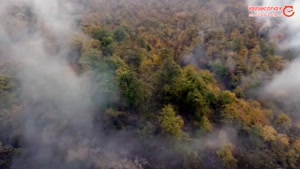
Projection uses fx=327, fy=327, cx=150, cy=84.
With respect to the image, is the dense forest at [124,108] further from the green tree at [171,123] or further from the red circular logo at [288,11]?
the red circular logo at [288,11]

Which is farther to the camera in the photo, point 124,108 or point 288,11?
point 288,11

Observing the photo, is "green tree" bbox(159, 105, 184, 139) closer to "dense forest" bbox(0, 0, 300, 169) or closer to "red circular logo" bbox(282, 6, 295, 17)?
"dense forest" bbox(0, 0, 300, 169)

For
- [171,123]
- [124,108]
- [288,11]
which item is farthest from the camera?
[288,11]

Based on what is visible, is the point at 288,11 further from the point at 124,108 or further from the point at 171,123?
the point at 124,108

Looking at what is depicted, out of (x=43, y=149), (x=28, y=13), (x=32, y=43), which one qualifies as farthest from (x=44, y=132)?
(x=28, y=13)

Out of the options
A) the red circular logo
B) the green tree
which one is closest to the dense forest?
the green tree

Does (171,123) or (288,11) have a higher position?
(288,11)

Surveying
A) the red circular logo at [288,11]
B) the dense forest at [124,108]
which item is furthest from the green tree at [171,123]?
the red circular logo at [288,11]

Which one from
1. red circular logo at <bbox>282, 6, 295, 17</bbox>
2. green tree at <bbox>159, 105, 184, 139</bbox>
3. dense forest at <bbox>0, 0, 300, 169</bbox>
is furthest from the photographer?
red circular logo at <bbox>282, 6, 295, 17</bbox>

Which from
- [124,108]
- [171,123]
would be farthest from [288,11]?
[124,108]
